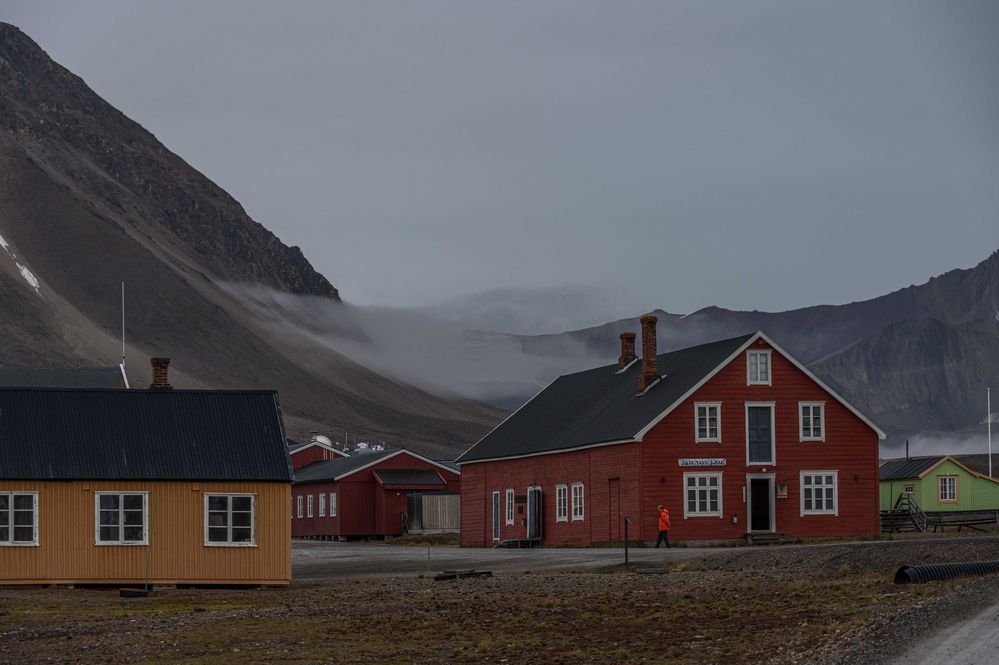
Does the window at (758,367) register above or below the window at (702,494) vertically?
above

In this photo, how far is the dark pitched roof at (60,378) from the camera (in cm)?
7300

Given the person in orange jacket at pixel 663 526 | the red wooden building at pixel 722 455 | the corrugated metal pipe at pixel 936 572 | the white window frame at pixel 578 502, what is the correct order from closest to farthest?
the corrugated metal pipe at pixel 936 572
the person in orange jacket at pixel 663 526
the red wooden building at pixel 722 455
the white window frame at pixel 578 502

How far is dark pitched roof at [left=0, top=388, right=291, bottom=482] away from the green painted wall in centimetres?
5541

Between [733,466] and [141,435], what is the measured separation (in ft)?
75.7

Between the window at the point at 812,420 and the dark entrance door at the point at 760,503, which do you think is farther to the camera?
the window at the point at 812,420

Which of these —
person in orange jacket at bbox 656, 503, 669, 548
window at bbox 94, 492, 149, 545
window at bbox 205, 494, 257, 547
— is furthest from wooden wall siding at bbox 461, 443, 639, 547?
window at bbox 94, 492, 149, 545

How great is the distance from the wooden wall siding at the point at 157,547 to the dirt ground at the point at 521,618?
890 millimetres

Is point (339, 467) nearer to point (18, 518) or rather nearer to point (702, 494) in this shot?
point (702, 494)

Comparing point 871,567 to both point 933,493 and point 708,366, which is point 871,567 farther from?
point 933,493

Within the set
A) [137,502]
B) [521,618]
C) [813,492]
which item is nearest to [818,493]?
[813,492]

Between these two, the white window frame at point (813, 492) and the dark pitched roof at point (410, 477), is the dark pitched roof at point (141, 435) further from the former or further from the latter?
the dark pitched roof at point (410, 477)

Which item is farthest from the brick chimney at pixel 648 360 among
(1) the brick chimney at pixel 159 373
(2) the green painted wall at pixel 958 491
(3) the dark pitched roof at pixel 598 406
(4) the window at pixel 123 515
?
(2) the green painted wall at pixel 958 491

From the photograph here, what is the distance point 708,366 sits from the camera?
2267 inches

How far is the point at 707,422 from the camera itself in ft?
187
